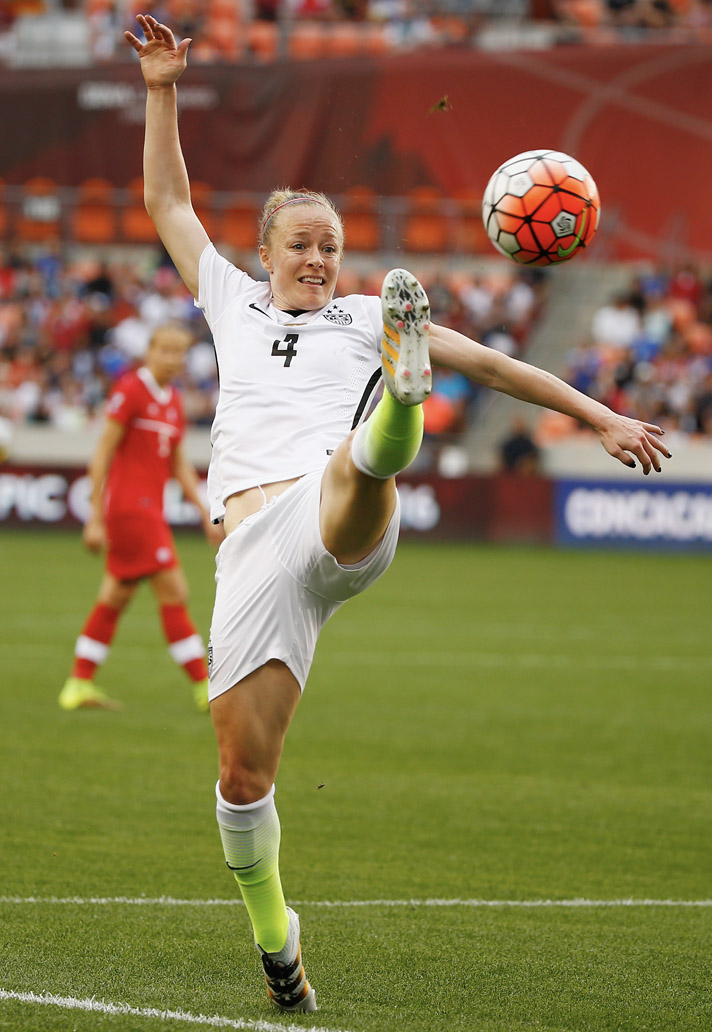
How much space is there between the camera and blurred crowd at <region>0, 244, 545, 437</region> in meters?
24.7

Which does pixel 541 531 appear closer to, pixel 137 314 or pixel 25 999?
pixel 137 314

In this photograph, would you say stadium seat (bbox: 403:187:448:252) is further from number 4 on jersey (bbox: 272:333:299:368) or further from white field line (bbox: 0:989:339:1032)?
white field line (bbox: 0:989:339:1032)

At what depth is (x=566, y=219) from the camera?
193 inches

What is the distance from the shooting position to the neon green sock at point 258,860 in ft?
13.5

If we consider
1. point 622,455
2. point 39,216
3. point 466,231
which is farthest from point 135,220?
point 622,455

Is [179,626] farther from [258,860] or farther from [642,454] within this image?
[642,454]

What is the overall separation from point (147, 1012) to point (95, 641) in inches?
225

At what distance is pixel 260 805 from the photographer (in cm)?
412

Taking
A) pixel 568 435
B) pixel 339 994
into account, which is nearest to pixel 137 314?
pixel 568 435

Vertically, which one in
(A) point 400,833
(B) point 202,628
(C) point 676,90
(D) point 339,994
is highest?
(C) point 676,90

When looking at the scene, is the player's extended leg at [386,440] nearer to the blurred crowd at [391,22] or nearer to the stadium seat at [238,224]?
the stadium seat at [238,224]

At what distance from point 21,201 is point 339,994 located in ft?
84.2

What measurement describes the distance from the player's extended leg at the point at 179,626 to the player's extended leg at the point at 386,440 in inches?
228

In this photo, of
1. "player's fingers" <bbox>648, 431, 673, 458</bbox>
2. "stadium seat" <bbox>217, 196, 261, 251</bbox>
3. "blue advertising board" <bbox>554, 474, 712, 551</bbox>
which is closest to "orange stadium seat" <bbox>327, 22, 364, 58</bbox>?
"stadium seat" <bbox>217, 196, 261, 251</bbox>
